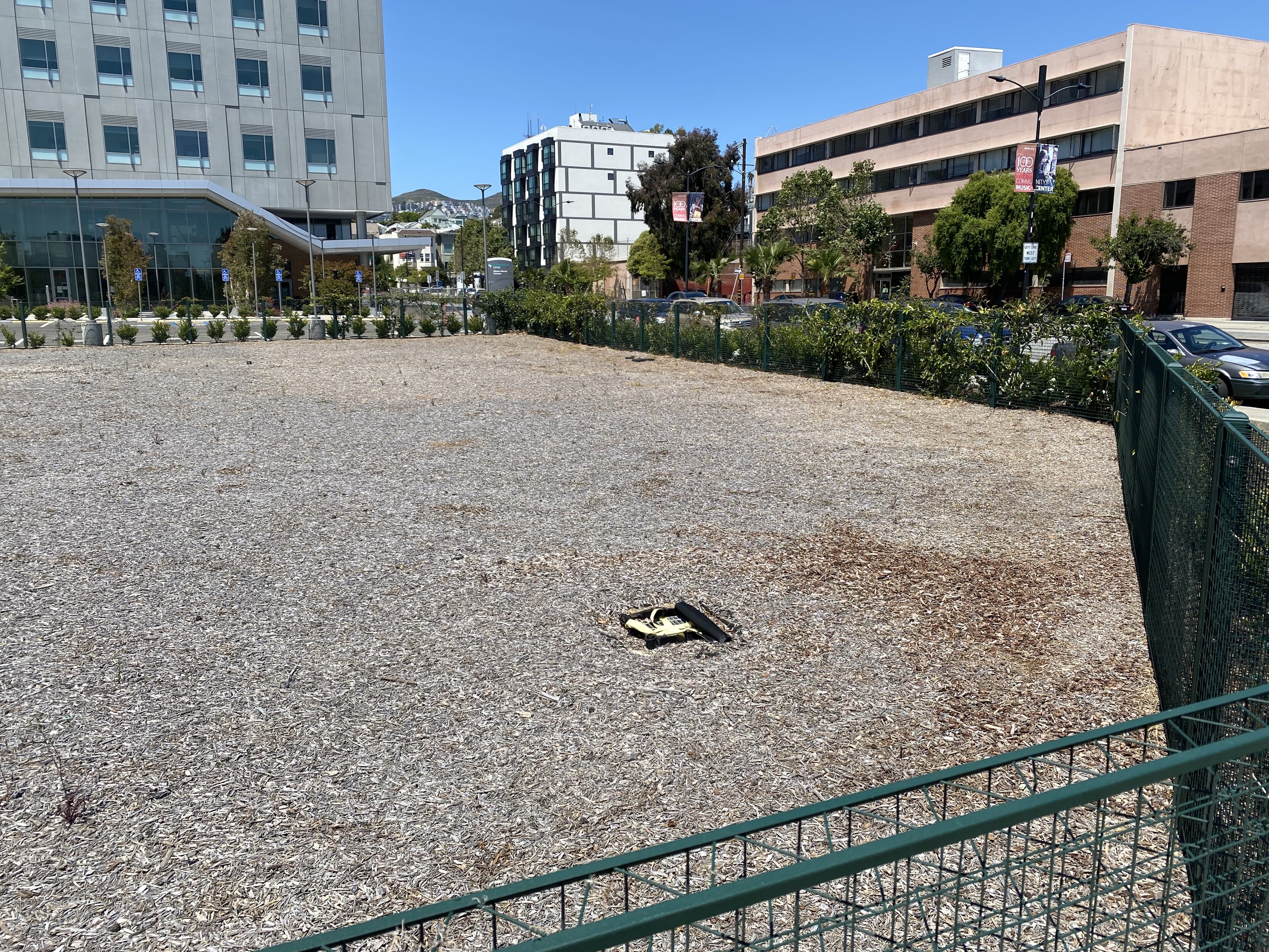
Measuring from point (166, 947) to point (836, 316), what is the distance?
19.6 meters

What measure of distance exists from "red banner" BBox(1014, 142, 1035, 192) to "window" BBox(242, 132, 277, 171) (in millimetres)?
47561

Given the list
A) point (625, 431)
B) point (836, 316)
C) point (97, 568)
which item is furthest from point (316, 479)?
point (836, 316)

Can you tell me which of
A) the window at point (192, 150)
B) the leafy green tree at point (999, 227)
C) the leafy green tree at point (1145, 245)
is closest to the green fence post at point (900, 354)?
the leafy green tree at point (999, 227)

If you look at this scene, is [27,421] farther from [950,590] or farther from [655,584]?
[950,590]

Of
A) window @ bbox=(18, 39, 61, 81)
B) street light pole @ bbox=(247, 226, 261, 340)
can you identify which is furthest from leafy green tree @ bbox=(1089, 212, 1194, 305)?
window @ bbox=(18, 39, 61, 81)

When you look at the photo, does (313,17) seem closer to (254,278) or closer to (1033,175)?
(254,278)

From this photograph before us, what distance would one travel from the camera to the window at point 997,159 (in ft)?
197

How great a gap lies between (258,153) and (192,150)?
156 inches

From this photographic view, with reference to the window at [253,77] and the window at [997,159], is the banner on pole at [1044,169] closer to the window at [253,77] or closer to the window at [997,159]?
the window at [997,159]

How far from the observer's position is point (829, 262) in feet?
211

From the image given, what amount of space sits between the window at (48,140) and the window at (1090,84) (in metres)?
57.5

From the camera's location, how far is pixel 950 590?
7711 mm

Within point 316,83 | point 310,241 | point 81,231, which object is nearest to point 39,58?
point 81,231

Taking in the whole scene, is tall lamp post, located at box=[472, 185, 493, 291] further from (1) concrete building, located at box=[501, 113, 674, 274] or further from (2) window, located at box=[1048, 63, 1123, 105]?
(2) window, located at box=[1048, 63, 1123, 105]
